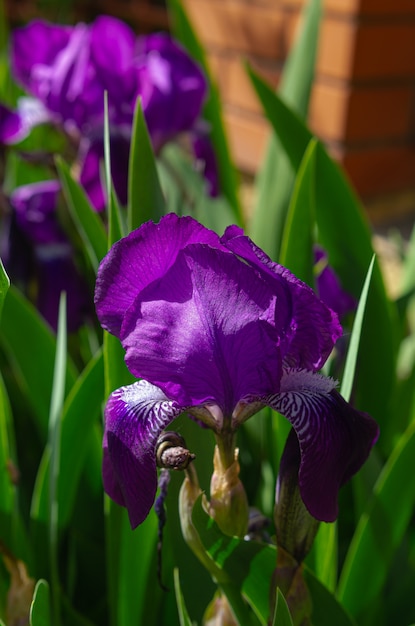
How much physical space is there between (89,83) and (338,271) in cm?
37

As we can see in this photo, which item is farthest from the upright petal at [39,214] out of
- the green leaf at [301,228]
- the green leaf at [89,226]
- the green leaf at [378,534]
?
the green leaf at [378,534]

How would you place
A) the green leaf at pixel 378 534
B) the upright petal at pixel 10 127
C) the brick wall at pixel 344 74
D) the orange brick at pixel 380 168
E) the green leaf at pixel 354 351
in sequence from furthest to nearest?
the orange brick at pixel 380 168
the brick wall at pixel 344 74
the upright petal at pixel 10 127
the green leaf at pixel 378 534
the green leaf at pixel 354 351

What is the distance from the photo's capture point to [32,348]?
0.78 meters

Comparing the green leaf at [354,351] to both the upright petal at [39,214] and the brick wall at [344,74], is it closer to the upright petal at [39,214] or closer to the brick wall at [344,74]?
the upright petal at [39,214]

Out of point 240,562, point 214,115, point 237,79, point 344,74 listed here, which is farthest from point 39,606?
point 237,79

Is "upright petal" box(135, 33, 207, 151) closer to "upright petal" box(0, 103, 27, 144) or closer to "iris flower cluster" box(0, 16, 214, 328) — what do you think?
"iris flower cluster" box(0, 16, 214, 328)

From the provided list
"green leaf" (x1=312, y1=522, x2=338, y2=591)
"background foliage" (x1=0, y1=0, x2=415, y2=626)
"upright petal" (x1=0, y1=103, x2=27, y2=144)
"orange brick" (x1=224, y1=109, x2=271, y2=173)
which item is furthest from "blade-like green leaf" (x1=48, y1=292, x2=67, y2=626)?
"orange brick" (x1=224, y1=109, x2=271, y2=173)

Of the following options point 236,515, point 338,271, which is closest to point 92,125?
point 338,271

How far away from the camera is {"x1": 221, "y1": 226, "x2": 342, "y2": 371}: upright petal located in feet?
1.48

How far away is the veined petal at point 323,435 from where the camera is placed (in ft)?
1.50

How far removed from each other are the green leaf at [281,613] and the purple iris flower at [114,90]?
1.77 feet

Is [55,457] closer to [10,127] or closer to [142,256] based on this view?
[142,256]

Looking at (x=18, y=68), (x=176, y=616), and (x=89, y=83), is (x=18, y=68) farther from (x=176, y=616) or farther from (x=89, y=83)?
(x=176, y=616)

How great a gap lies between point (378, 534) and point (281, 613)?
0.22 meters
